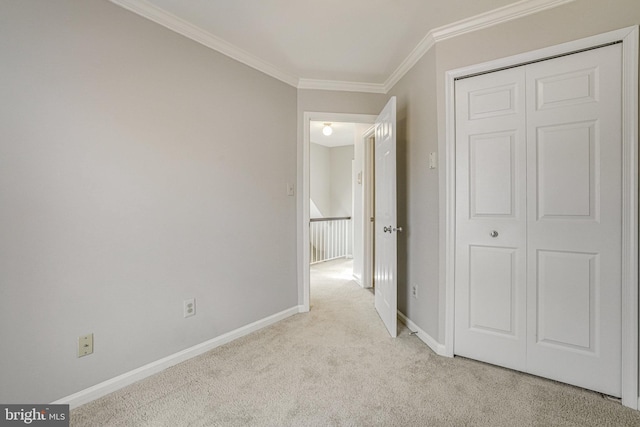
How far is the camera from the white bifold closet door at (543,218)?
154cm

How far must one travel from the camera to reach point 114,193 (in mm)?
1635

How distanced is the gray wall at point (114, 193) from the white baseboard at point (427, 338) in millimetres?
1384

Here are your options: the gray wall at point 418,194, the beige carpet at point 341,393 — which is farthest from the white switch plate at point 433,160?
the beige carpet at point 341,393

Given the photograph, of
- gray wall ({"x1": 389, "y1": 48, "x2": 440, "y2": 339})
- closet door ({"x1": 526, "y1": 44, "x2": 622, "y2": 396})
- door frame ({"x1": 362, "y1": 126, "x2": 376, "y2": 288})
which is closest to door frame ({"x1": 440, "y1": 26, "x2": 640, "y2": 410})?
closet door ({"x1": 526, "y1": 44, "x2": 622, "y2": 396})

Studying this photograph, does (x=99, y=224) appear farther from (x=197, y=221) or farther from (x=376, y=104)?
(x=376, y=104)

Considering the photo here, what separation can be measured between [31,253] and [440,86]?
8.54 feet

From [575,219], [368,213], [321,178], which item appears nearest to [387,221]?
[575,219]

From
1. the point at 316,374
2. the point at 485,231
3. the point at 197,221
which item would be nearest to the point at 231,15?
the point at 197,221

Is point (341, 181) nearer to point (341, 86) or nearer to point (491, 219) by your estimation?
point (341, 86)

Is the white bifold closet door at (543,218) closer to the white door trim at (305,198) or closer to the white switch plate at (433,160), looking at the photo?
the white switch plate at (433,160)

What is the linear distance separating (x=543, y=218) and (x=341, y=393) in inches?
62.7

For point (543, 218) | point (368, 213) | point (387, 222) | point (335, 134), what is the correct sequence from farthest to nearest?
point (335, 134)
point (368, 213)
point (387, 222)
point (543, 218)

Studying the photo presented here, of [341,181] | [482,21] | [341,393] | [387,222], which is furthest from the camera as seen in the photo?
[341,181]

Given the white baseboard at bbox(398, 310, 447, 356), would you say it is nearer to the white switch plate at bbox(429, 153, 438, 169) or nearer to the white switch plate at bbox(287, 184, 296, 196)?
the white switch plate at bbox(429, 153, 438, 169)
